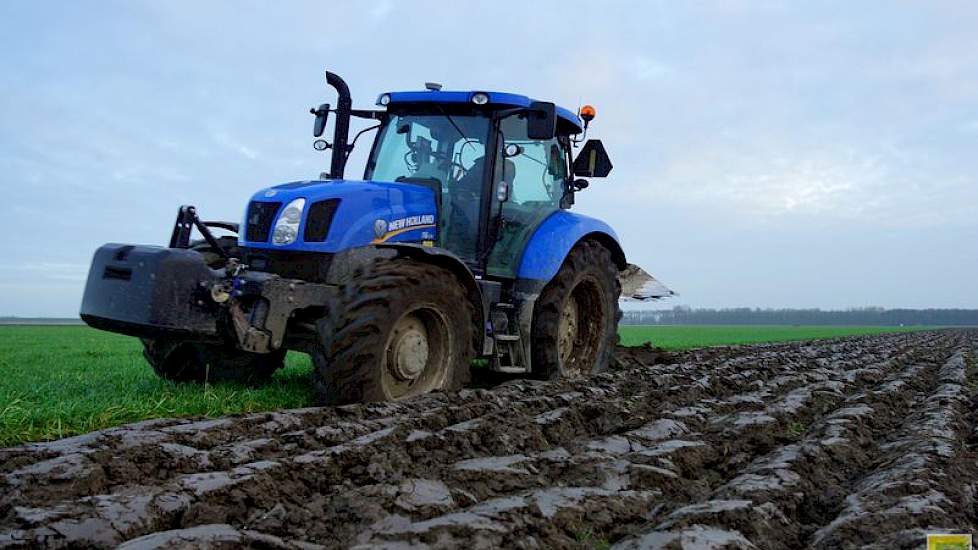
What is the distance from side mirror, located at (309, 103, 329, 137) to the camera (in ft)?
20.1

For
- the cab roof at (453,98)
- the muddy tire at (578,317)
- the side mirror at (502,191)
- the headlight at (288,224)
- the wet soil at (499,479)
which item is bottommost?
the wet soil at (499,479)

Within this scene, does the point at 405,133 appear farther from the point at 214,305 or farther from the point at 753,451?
the point at 753,451

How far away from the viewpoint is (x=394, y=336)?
4.80m

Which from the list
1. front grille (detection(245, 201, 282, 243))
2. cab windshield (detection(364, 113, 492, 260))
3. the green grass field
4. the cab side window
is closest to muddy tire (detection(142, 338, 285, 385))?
the green grass field

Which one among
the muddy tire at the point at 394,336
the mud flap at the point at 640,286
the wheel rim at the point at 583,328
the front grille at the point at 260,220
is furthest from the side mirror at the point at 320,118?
the mud flap at the point at 640,286

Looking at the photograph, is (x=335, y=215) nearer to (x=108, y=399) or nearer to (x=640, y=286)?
(x=108, y=399)

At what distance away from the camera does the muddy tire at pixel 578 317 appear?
636cm

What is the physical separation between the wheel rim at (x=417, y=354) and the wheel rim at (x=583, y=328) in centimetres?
202

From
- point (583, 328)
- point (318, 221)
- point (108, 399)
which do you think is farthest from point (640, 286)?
point (108, 399)

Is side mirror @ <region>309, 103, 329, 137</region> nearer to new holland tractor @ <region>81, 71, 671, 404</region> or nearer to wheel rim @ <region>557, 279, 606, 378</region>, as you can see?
new holland tractor @ <region>81, 71, 671, 404</region>

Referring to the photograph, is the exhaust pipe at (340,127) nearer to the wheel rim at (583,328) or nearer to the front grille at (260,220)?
the front grille at (260,220)

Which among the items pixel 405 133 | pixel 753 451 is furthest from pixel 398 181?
pixel 753 451

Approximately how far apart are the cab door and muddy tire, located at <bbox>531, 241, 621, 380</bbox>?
17.9 inches

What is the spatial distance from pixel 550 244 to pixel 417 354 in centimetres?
177
